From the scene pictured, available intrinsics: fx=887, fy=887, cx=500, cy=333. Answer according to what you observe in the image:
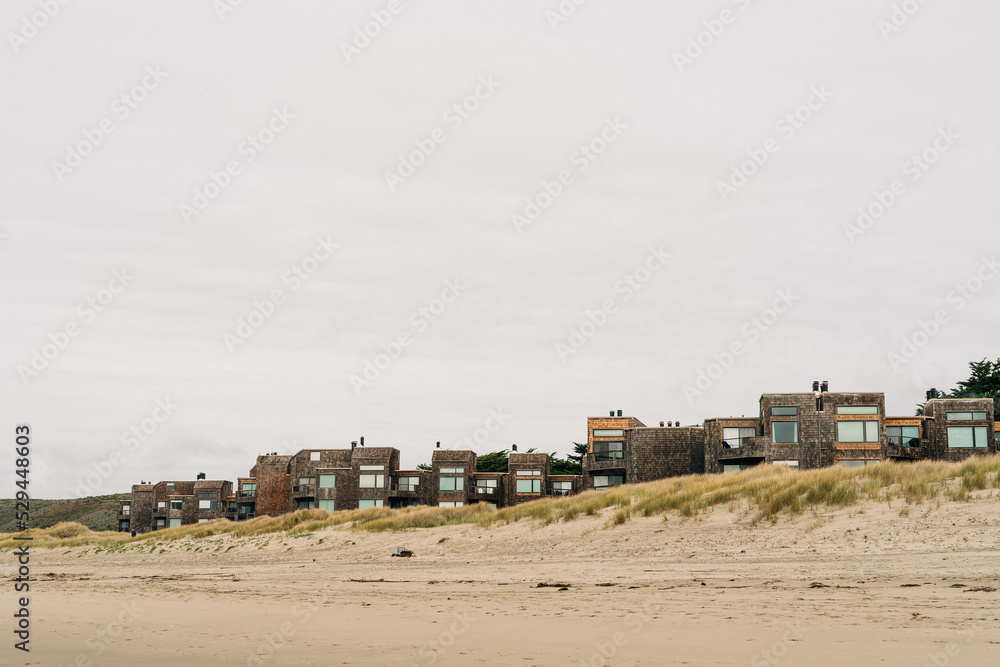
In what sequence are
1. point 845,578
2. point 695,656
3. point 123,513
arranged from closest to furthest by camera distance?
1. point 695,656
2. point 845,578
3. point 123,513

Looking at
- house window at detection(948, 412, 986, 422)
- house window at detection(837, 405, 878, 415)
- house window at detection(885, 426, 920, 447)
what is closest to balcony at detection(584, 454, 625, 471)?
house window at detection(837, 405, 878, 415)

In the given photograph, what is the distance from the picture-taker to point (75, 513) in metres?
143

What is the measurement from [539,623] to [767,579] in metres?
6.40

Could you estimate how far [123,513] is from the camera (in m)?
113

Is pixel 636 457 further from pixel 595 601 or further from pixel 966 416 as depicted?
pixel 595 601

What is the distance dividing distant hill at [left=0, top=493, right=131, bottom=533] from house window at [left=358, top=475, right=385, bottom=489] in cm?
6454

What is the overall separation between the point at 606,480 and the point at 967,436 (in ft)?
84.4

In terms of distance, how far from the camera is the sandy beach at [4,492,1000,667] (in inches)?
508

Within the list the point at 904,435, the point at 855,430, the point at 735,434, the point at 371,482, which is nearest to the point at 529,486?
the point at 371,482

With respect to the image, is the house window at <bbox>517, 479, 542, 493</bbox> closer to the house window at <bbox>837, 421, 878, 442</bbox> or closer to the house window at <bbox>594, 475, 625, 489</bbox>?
the house window at <bbox>594, 475, 625, 489</bbox>

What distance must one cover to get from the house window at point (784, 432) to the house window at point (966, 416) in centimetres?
1076

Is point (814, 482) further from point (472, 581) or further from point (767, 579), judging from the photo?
point (472, 581)

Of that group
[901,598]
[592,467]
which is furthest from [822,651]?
[592,467]

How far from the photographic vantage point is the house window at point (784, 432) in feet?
188
